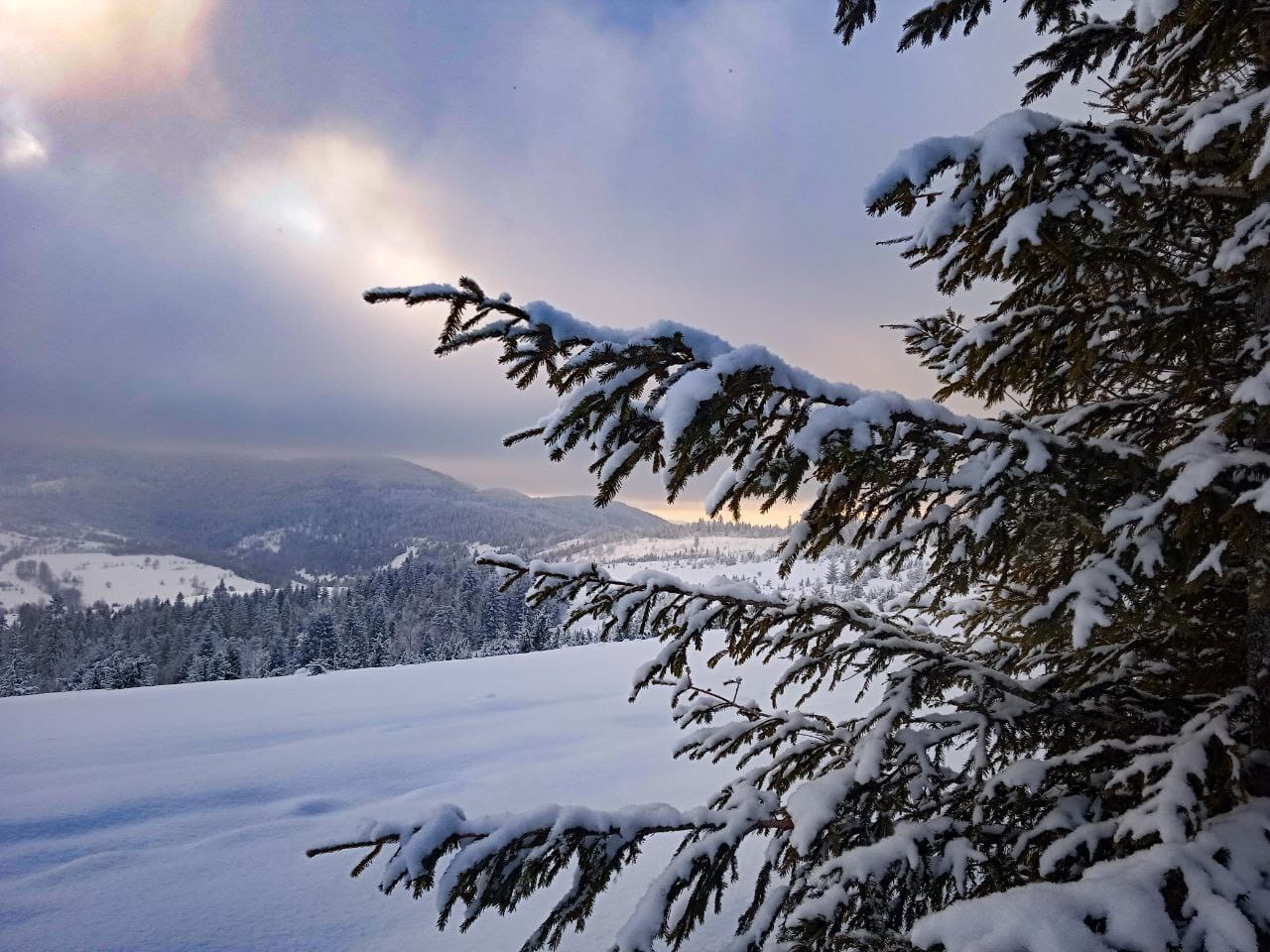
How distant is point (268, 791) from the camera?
7.11 m

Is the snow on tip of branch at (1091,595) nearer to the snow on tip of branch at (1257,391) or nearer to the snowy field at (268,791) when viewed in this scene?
the snow on tip of branch at (1257,391)

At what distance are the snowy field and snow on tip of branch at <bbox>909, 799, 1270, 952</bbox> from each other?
13.0ft

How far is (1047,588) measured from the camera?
10.2 ft

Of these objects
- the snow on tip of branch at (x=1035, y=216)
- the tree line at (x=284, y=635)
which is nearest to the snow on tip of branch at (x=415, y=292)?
the snow on tip of branch at (x=1035, y=216)


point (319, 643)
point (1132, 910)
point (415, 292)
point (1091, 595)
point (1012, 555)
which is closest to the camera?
point (1132, 910)

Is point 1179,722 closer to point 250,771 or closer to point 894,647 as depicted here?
point 894,647

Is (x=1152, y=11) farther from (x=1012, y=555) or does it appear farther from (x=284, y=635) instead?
(x=284, y=635)

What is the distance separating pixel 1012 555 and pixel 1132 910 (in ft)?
4.23

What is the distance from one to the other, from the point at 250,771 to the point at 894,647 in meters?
8.65

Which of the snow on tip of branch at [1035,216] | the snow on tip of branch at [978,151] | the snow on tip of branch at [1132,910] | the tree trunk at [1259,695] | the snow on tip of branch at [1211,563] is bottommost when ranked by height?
the snow on tip of branch at [1132,910]

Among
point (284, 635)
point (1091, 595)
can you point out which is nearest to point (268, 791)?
point (1091, 595)

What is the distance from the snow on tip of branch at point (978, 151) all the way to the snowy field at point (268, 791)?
17.4 feet

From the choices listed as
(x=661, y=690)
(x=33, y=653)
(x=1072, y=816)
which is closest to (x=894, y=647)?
(x=1072, y=816)

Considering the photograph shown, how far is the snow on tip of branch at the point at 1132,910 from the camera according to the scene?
145cm
